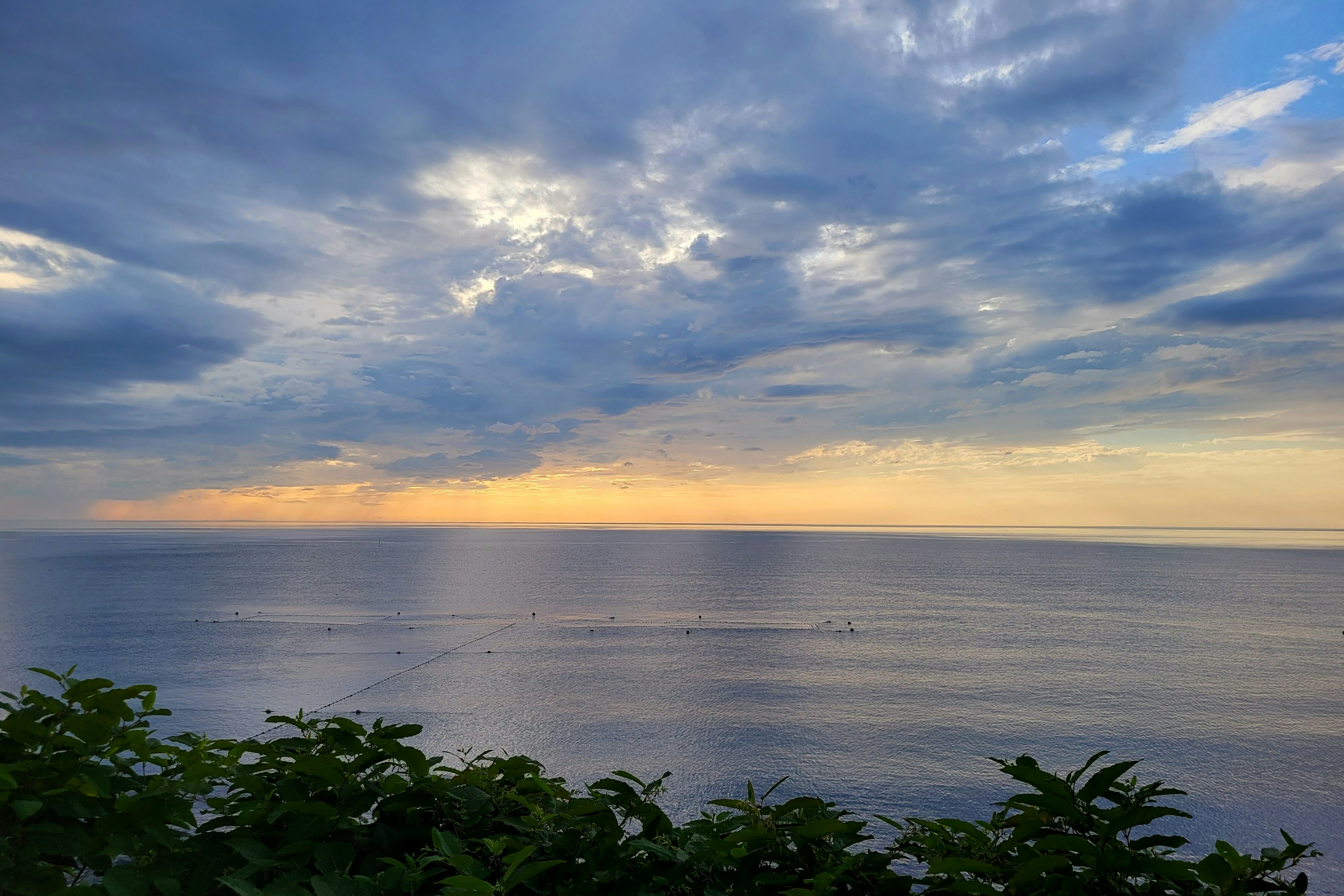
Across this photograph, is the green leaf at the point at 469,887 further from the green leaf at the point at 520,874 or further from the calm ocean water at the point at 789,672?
the calm ocean water at the point at 789,672

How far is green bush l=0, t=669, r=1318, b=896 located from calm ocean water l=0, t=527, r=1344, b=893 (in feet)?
47.2

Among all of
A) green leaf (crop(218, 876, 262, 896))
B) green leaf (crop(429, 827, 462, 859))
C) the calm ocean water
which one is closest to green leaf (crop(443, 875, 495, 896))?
green leaf (crop(429, 827, 462, 859))

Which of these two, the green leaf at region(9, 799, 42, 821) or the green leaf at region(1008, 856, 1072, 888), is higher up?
the green leaf at region(9, 799, 42, 821)

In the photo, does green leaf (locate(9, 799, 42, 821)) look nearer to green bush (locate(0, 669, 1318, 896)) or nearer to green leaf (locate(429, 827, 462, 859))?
green bush (locate(0, 669, 1318, 896))

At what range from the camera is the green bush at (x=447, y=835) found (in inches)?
89.7

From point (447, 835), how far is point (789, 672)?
2973cm

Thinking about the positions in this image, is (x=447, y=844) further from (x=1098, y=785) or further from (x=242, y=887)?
(x=1098, y=785)

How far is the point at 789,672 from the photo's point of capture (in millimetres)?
30625

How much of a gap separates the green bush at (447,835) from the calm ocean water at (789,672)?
14.4 m

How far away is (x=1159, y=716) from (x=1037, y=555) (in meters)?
115

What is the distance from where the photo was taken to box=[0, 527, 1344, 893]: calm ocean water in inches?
731

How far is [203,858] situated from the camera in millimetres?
2629

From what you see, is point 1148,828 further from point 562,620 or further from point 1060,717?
point 562,620

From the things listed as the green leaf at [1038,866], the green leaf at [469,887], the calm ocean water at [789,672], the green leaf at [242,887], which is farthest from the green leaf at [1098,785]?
the calm ocean water at [789,672]
